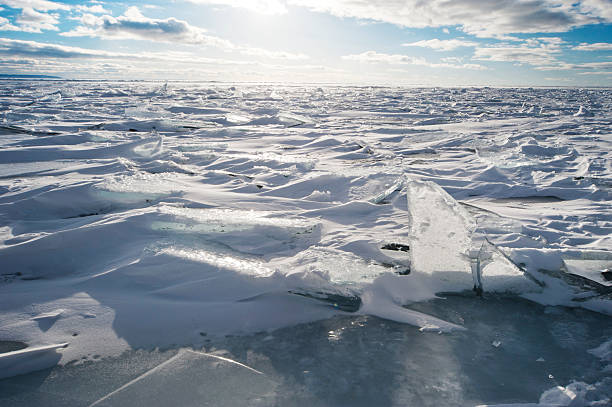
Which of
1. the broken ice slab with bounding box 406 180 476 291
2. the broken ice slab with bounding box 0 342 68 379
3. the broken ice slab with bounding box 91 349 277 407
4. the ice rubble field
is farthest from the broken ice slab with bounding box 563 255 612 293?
the broken ice slab with bounding box 0 342 68 379

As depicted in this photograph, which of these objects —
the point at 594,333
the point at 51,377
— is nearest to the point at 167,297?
the point at 51,377

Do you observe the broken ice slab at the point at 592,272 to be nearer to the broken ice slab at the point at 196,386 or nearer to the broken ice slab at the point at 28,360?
the broken ice slab at the point at 196,386

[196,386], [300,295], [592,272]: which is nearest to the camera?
[196,386]

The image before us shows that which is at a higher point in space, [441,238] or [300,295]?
[441,238]

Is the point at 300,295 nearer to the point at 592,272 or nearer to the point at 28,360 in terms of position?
the point at 28,360

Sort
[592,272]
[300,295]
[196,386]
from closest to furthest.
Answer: [196,386] < [300,295] < [592,272]

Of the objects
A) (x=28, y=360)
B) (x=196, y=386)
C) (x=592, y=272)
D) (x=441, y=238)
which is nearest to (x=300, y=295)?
(x=196, y=386)

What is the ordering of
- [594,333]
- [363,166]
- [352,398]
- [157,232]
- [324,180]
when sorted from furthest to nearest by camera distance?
[363,166], [324,180], [157,232], [594,333], [352,398]

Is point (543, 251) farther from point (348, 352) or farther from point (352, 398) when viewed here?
point (352, 398)

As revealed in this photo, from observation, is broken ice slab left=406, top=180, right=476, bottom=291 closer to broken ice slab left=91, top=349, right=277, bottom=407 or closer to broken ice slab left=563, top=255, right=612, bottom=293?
broken ice slab left=563, top=255, right=612, bottom=293
